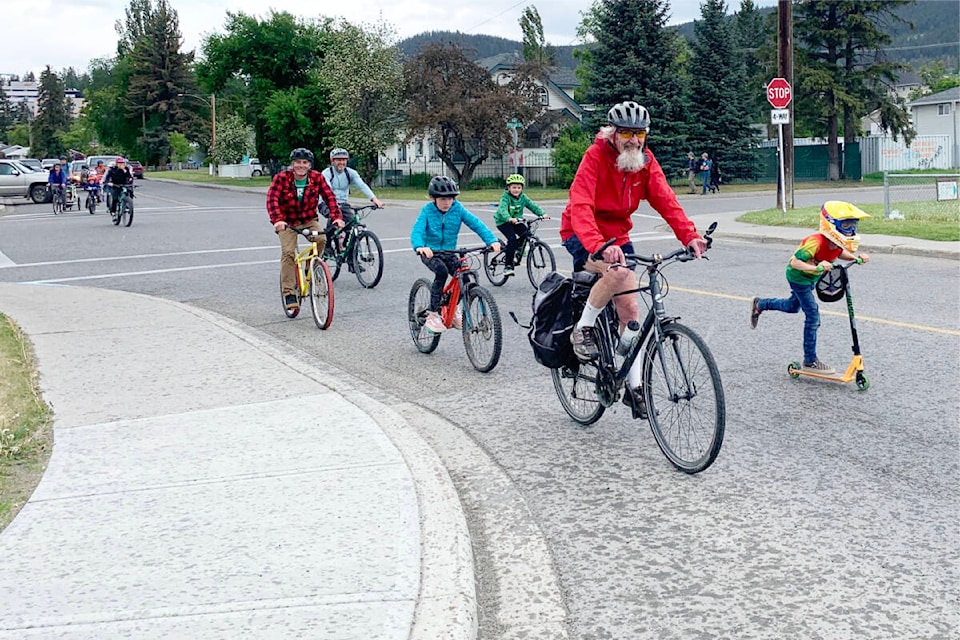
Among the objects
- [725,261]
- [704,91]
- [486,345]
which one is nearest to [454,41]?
[704,91]

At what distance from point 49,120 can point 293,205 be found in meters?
194

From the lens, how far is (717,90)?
166ft

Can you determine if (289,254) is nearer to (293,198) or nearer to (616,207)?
(293,198)

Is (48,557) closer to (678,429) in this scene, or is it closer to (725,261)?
(678,429)

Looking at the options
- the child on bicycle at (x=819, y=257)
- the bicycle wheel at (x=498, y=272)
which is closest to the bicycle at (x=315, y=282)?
the bicycle wheel at (x=498, y=272)

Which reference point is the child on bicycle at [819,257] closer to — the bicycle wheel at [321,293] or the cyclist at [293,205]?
the bicycle wheel at [321,293]

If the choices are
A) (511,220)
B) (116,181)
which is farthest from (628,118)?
(116,181)

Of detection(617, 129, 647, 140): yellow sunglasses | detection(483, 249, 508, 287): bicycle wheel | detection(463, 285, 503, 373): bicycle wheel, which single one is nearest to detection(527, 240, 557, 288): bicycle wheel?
detection(483, 249, 508, 287): bicycle wheel

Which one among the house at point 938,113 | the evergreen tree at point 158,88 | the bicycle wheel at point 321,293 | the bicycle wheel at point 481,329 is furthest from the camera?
the evergreen tree at point 158,88

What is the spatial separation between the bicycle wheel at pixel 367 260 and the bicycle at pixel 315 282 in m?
2.37

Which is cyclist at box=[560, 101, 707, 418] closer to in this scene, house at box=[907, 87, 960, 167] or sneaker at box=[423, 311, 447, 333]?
sneaker at box=[423, 311, 447, 333]

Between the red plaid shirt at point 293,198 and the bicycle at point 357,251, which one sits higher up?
the red plaid shirt at point 293,198

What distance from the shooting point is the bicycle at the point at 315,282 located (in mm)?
10586

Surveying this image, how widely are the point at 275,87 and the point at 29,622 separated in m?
68.0
